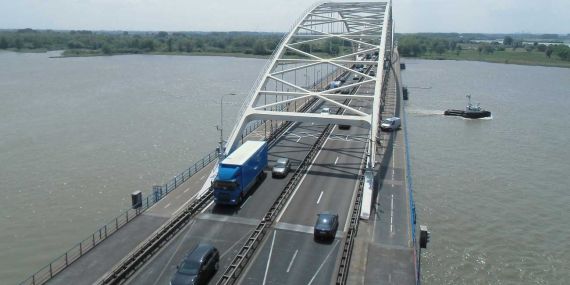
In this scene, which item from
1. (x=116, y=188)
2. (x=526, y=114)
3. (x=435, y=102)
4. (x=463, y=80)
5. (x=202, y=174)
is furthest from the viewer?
(x=463, y=80)

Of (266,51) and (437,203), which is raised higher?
(266,51)

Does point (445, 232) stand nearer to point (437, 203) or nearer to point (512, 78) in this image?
point (437, 203)

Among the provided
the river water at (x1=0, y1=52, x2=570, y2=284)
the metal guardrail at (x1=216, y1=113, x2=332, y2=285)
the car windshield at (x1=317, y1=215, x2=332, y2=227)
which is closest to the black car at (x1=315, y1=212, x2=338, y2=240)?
the car windshield at (x1=317, y1=215, x2=332, y2=227)

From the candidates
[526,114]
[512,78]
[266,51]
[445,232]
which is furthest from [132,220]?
[266,51]

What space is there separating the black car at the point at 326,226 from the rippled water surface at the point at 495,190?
20.9ft

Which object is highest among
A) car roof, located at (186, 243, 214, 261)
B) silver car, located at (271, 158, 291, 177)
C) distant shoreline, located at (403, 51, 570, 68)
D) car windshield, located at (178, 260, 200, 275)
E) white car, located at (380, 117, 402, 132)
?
distant shoreline, located at (403, 51, 570, 68)

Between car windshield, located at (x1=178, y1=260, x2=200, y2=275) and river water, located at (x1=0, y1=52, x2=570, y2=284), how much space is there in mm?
12242

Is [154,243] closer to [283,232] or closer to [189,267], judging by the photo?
[189,267]

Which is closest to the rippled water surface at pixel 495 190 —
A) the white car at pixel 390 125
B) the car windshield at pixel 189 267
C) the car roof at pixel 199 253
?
the white car at pixel 390 125

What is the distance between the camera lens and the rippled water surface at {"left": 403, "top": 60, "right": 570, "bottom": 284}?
29.3m

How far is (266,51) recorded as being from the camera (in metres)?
195

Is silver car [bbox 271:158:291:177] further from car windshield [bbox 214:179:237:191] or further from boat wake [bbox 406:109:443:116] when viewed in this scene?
boat wake [bbox 406:109:443:116]

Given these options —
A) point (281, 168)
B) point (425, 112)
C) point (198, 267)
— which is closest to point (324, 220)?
point (198, 267)

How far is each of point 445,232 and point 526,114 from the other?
175ft
